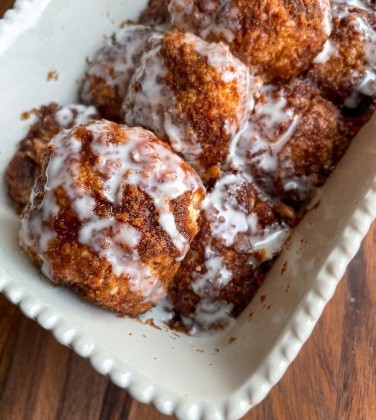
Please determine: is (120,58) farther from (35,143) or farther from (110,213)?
(110,213)

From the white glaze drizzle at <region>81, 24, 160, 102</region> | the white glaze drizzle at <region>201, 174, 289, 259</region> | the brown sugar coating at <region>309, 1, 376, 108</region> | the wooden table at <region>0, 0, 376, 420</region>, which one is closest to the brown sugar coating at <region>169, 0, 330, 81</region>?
the brown sugar coating at <region>309, 1, 376, 108</region>

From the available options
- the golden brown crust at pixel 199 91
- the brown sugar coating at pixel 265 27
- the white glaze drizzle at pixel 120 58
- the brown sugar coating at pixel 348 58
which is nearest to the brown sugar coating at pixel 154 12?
the white glaze drizzle at pixel 120 58

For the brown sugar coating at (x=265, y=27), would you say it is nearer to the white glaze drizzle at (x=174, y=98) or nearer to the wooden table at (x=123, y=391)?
the white glaze drizzle at (x=174, y=98)

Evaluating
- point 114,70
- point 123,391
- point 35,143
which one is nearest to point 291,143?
point 114,70

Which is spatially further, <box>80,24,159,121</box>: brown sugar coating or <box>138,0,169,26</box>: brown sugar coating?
<box>138,0,169,26</box>: brown sugar coating

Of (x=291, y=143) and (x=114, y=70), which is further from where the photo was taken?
(x=114, y=70)

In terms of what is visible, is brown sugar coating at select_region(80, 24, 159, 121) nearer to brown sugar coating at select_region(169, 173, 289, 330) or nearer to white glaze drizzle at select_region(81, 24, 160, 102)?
white glaze drizzle at select_region(81, 24, 160, 102)
